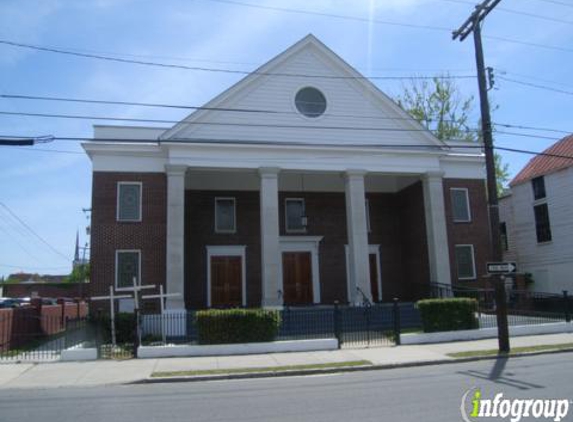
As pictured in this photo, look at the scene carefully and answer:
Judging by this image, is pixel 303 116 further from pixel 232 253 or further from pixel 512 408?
pixel 512 408

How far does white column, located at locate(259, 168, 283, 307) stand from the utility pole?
8648 millimetres

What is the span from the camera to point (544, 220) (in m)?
30.9

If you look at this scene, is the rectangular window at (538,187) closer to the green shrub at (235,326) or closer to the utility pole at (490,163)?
the utility pole at (490,163)

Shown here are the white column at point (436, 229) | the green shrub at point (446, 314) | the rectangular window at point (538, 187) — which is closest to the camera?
the green shrub at point (446, 314)

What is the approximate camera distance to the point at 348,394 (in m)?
9.52

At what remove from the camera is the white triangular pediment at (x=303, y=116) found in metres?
22.0

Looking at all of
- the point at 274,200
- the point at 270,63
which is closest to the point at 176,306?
the point at 274,200

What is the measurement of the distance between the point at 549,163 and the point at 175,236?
22.5m

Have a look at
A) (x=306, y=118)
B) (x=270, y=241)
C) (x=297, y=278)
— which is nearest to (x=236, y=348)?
(x=270, y=241)

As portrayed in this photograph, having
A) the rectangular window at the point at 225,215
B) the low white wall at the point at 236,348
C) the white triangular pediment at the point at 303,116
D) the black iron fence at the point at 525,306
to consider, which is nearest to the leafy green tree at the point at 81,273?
the rectangular window at the point at 225,215

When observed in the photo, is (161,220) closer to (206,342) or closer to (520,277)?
(206,342)

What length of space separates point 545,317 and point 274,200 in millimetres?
11388

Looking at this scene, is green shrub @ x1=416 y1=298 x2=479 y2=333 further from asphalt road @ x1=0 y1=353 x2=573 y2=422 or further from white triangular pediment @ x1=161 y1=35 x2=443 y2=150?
white triangular pediment @ x1=161 y1=35 x2=443 y2=150

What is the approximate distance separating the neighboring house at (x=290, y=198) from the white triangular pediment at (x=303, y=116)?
0.05 m
